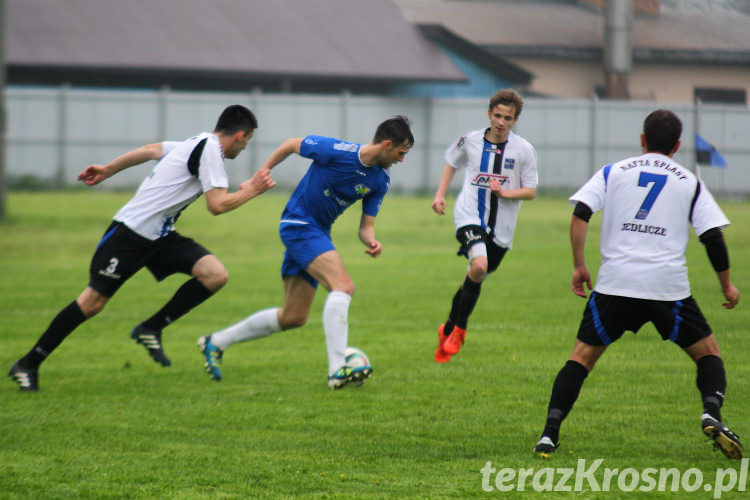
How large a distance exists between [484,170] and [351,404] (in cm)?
274

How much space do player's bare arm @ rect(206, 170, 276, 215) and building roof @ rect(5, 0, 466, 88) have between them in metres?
25.6

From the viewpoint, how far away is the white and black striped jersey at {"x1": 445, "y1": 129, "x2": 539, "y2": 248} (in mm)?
8195

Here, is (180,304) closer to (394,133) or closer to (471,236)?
(394,133)

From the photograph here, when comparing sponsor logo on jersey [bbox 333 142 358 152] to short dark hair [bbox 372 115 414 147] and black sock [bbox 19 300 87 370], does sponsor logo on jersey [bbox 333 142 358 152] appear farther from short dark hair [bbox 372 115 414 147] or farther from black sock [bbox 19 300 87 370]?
black sock [bbox 19 300 87 370]

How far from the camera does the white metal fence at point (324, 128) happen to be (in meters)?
28.6

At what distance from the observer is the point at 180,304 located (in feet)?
24.2

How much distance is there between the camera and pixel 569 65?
38.2m

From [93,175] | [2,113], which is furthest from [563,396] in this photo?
[2,113]

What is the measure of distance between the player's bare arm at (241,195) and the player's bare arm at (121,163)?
0.82 metres

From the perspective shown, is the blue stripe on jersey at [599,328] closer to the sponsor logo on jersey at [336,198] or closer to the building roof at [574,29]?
the sponsor logo on jersey at [336,198]

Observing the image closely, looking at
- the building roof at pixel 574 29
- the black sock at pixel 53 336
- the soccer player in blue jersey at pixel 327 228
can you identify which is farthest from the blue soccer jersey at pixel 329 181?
the building roof at pixel 574 29

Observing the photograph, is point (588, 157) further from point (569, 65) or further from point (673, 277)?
point (673, 277)

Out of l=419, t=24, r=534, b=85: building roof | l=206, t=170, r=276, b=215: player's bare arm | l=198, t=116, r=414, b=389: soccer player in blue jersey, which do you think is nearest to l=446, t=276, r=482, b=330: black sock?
l=198, t=116, r=414, b=389: soccer player in blue jersey

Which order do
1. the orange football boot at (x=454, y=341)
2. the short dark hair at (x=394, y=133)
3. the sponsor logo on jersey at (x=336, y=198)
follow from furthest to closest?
the orange football boot at (x=454, y=341) → the sponsor logo on jersey at (x=336, y=198) → the short dark hair at (x=394, y=133)
